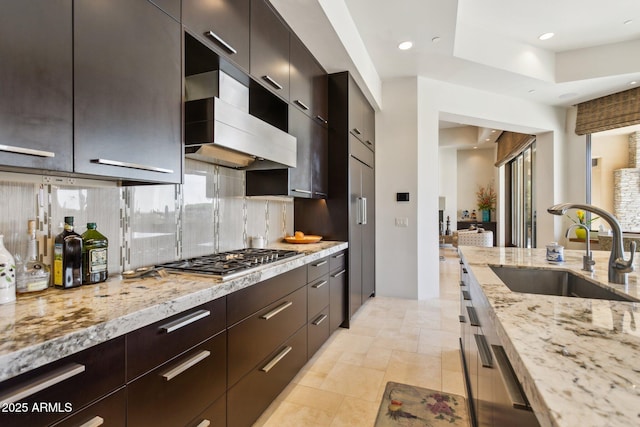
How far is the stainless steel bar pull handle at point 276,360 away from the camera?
171 cm

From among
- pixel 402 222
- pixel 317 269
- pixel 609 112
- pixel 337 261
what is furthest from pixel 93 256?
pixel 609 112

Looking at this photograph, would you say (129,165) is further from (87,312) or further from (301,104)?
(301,104)

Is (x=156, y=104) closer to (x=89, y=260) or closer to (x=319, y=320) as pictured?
(x=89, y=260)

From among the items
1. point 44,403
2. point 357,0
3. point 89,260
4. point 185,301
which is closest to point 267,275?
point 185,301

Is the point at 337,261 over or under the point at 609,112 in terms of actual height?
under

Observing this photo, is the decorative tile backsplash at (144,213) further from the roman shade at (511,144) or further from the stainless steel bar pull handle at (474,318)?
the roman shade at (511,144)

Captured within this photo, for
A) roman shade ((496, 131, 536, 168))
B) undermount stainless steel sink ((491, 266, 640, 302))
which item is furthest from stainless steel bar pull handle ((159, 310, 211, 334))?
roman shade ((496, 131, 536, 168))

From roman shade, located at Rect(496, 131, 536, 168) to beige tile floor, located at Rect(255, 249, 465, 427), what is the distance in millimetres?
4080

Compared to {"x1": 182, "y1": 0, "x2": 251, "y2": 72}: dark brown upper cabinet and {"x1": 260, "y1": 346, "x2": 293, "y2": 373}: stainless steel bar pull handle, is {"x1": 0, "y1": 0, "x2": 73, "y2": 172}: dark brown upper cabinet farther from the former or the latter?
{"x1": 260, "y1": 346, "x2": 293, "y2": 373}: stainless steel bar pull handle

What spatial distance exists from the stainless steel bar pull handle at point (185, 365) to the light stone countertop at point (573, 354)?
105 centimetres

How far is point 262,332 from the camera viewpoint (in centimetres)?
167

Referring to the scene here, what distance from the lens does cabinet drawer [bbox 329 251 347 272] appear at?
2779 millimetres

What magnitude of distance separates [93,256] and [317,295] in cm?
154

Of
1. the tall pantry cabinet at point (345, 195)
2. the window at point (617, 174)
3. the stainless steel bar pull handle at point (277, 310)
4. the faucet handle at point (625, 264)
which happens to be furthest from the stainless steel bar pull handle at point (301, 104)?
the window at point (617, 174)
